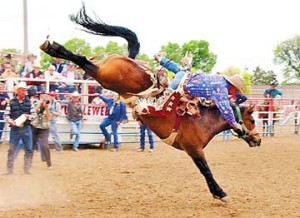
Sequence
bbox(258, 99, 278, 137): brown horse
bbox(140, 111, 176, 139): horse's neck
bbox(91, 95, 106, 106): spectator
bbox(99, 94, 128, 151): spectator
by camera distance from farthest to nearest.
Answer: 1. bbox(258, 99, 278, 137): brown horse
2. bbox(91, 95, 106, 106): spectator
3. bbox(99, 94, 128, 151): spectator
4. bbox(140, 111, 176, 139): horse's neck

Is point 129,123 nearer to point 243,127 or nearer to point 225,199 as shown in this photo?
point 243,127

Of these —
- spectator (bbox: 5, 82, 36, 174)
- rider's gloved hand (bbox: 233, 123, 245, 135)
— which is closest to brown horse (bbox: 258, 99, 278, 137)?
spectator (bbox: 5, 82, 36, 174)

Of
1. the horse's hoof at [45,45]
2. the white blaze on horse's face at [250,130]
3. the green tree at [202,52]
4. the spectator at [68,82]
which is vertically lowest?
the white blaze on horse's face at [250,130]

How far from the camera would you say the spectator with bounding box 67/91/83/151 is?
41.0 ft

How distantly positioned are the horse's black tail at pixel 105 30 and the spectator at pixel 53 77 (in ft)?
20.7

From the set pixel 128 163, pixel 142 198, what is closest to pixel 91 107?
pixel 128 163

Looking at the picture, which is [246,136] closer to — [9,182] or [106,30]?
[106,30]

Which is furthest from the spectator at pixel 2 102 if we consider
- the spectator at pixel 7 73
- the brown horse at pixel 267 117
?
the brown horse at pixel 267 117

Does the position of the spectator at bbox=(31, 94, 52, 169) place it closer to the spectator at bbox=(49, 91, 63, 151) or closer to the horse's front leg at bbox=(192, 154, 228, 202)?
the spectator at bbox=(49, 91, 63, 151)

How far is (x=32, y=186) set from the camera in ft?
24.9

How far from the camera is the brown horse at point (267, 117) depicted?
16.9 m

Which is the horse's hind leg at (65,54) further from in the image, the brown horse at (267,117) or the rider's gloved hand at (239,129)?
the brown horse at (267,117)

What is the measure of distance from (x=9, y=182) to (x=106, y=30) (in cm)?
297

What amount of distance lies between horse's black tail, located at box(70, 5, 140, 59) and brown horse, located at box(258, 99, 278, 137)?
431 inches
